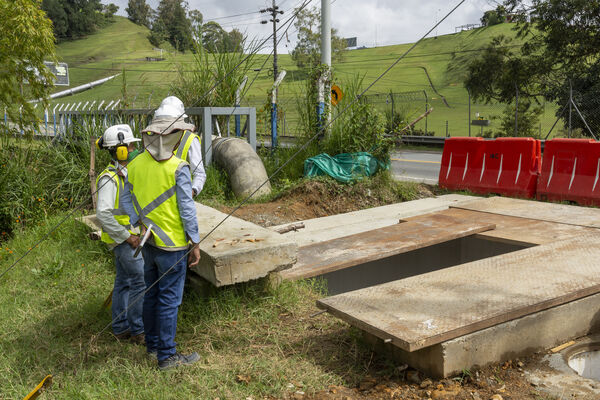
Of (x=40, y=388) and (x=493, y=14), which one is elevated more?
(x=493, y=14)

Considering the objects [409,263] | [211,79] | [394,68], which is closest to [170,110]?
[409,263]

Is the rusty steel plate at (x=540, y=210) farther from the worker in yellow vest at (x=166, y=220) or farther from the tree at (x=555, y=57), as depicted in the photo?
the tree at (x=555, y=57)

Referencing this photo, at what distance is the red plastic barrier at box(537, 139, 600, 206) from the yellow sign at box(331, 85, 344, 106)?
13.2ft

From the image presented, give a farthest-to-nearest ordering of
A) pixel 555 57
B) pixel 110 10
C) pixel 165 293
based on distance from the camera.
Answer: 1. pixel 110 10
2. pixel 555 57
3. pixel 165 293

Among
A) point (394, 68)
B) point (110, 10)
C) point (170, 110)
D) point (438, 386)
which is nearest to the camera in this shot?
point (438, 386)

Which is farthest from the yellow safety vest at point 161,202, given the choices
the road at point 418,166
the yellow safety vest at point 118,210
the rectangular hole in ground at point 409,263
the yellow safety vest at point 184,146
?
the road at point 418,166

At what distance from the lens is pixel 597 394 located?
3377 millimetres

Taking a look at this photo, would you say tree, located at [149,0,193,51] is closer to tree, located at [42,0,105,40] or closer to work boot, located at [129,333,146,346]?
tree, located at [42,0,105,40]

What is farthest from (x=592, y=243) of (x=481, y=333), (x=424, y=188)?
(x=424, y=188)

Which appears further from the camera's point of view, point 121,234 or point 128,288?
point 128,288

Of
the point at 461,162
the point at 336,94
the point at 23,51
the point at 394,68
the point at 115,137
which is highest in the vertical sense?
the point at 394,68

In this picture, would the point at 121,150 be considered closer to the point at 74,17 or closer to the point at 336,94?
the point at 336,94

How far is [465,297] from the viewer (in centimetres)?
400

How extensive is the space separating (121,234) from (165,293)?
71cm
